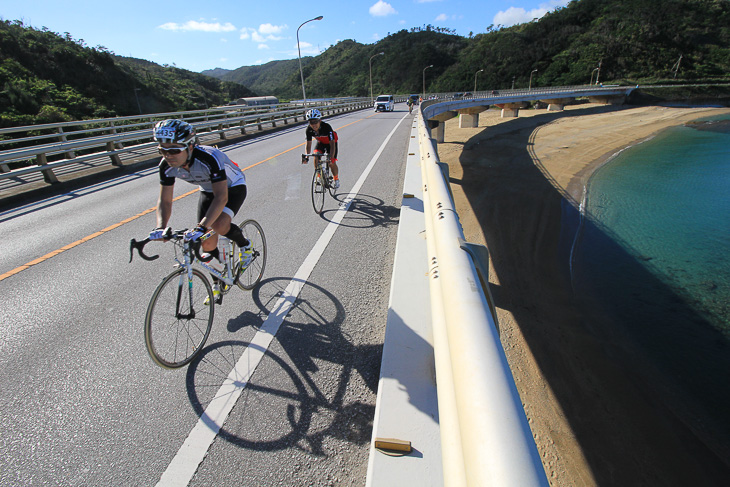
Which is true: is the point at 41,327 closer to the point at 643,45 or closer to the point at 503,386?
the point at 503,386

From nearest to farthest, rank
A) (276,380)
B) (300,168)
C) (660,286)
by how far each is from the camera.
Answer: (276,380) → (660,286) → (300,168)

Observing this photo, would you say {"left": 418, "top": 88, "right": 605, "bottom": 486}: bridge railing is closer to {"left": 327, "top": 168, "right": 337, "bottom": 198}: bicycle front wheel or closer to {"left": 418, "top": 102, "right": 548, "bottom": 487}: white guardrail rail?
{"left": 418, "top": 102, "right": 548, "bottom": 487}: white guardrail rail

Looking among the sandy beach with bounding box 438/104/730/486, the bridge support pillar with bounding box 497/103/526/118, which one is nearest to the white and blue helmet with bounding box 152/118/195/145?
the sandy beach with bounding box 438/104/730/486

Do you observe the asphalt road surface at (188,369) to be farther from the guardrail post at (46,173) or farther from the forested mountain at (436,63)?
the forested mountain at (436,63)

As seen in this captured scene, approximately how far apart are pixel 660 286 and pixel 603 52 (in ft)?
379

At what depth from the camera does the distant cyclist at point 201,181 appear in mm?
2742

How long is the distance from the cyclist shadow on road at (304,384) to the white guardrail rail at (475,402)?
1.01 m

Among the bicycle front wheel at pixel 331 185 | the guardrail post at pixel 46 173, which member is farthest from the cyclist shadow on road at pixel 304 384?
the guardrail post at pixel 46 173

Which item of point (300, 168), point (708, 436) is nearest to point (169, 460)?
point (708, 436)

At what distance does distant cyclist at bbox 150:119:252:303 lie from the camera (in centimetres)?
274

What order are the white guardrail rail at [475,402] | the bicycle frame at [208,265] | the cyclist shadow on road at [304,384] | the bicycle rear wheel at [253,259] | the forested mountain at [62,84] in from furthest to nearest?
the forested mountain at [62,84] → the bicycle rear wheel at [253,259] → the bicycle frame at [208,265] → the cyclist shadow on road at [304,384] → the white guardrail rail at [475,402]

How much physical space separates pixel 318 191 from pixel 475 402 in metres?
5.71

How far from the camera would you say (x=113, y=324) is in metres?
3.39

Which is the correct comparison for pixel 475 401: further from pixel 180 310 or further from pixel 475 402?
pixel 180 310
